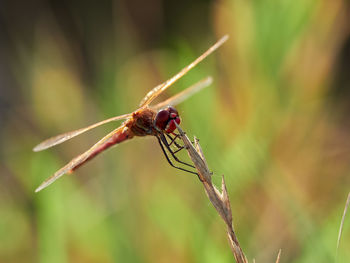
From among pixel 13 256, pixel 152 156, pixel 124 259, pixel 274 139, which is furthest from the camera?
pixel 152 156

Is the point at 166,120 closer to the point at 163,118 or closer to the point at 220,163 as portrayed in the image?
the point at 163,118

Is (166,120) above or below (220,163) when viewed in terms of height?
above

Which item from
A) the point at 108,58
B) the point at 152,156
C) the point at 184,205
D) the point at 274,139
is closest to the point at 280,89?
the point at 274,139

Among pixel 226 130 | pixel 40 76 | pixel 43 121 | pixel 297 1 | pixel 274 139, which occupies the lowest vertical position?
pixel 274 139

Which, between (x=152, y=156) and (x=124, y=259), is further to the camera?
(x=152, y=156)

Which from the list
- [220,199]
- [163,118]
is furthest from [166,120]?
[220,199]

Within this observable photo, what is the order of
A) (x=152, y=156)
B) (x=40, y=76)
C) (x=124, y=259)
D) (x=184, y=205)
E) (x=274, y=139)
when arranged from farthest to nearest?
(x=40, y=76) < (x=152, y=156) < (x=274, y=139) < (x=184, y=205) < (x=124, y=259)

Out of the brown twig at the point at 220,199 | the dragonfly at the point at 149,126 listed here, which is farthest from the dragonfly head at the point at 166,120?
the brown twig at the point at 220,199

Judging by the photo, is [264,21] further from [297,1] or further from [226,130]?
[226,130]
